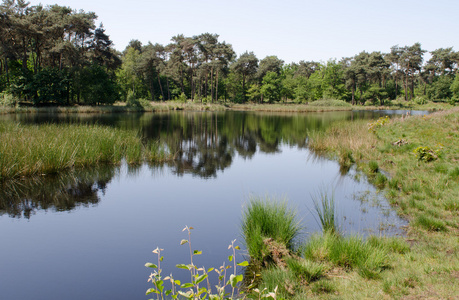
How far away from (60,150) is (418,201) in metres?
11.2

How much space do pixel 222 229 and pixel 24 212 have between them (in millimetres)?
5011

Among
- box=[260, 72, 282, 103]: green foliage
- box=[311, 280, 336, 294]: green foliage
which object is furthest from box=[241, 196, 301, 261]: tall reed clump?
box=[260, 72, 282, 103]: green foliage

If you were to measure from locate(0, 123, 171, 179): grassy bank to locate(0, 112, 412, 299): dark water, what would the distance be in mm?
478

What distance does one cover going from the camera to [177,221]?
733cm

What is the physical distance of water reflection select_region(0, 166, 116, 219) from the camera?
26.8 ft

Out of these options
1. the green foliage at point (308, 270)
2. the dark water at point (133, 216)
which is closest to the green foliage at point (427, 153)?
the dark water at point (133, 216)

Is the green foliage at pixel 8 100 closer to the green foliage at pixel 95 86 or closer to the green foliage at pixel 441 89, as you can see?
the green foliage at pixel 95 86

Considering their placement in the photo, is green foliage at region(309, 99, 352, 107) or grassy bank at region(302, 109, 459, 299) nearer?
grassy bank at region(302, 109, 459, 299)

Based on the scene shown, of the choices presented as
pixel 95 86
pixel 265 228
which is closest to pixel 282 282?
pixel 265 228

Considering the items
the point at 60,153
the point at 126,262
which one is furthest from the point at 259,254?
the point at 60,153

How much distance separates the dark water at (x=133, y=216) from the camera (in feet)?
16.5

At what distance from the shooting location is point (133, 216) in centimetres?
779

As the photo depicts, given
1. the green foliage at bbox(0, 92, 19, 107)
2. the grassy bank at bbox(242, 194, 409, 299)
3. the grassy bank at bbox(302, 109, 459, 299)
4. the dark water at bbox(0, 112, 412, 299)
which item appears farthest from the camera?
the green foliage at bbox(0, 92, 19, 107)

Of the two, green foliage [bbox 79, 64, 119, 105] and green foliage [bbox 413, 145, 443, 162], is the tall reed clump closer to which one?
green foliage [bbox 413, 145, 443, 162]
